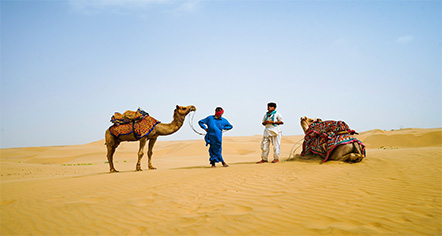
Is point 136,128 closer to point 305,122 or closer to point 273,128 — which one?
point 273,128

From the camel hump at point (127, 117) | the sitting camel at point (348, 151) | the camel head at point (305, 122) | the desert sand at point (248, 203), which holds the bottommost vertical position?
the desert sand at point (248, 203)

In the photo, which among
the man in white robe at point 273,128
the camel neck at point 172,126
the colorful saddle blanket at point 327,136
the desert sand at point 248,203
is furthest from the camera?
the camel neck at point 172,126

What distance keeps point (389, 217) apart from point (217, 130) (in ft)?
21.2

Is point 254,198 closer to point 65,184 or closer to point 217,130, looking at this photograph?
point 217,130

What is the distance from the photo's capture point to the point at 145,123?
33.8 feet

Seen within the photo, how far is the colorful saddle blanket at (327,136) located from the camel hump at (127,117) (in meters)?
6.10

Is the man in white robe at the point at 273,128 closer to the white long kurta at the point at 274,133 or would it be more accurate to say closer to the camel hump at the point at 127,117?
the white long kurta at the point at 274,133

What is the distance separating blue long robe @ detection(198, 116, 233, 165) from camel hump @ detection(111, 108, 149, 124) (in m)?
2.22

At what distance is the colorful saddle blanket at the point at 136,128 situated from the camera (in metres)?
10.1

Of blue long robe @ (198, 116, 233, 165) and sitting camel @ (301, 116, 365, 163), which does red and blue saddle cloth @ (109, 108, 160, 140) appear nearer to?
blue long robe @ (198, 116, 233, 165)

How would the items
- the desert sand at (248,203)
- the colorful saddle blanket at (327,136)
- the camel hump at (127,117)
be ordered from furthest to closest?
the camel hump at (127,117) < the colorful saddle blanket at (327,136) < the desert sand at (248,203)

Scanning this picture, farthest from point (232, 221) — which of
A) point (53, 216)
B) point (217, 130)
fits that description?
point (217, 130)

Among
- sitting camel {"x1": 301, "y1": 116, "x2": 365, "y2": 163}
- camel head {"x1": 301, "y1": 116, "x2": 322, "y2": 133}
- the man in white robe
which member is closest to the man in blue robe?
the man in white robe

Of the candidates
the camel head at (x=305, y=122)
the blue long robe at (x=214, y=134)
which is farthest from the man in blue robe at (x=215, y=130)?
the camel head at (x=305, y=122)
